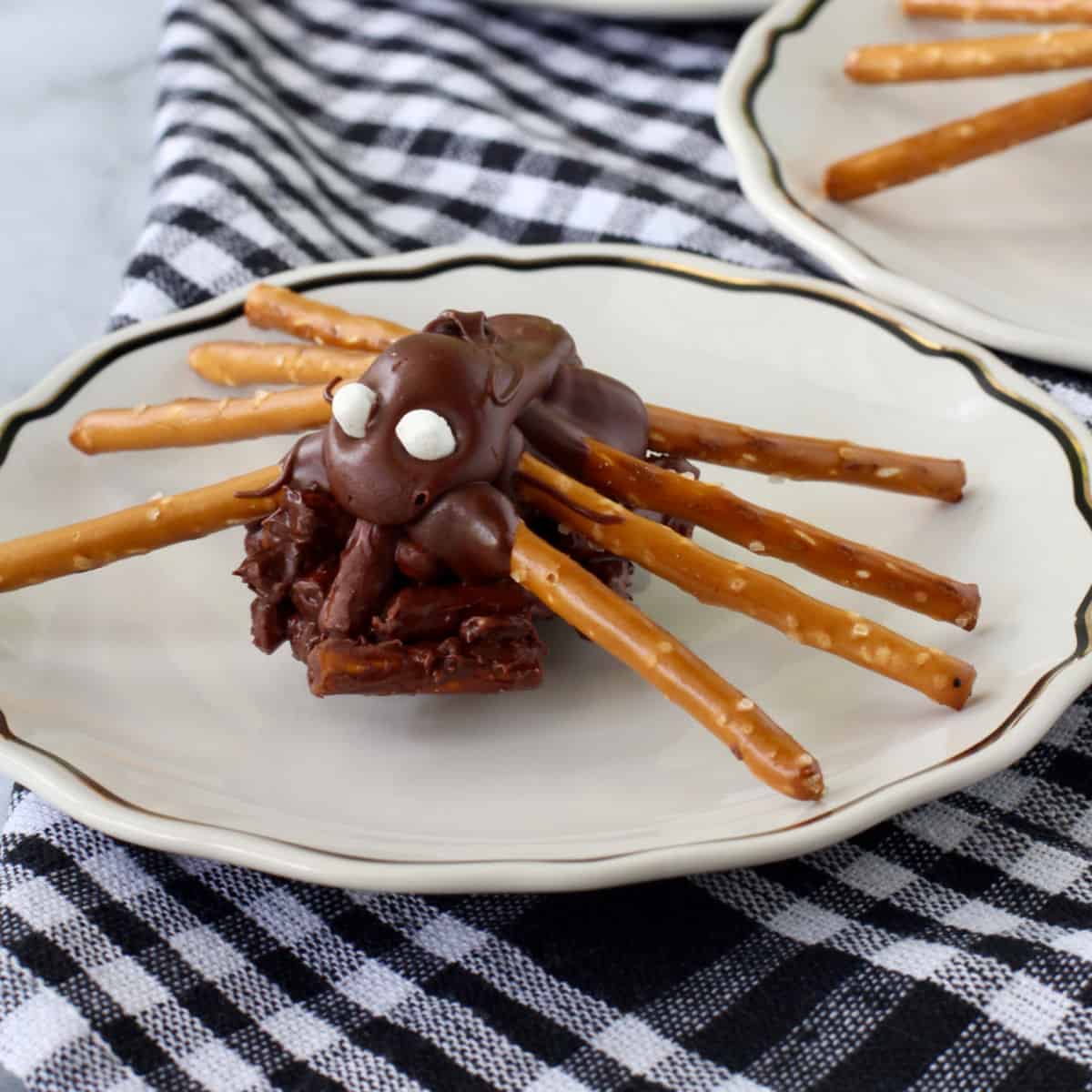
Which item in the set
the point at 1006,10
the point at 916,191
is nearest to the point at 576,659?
the point at 916,191

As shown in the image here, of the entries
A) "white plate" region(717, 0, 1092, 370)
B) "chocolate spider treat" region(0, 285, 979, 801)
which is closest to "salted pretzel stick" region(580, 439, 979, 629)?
"chocolate spider treat" region(0, 285, 979, 801)

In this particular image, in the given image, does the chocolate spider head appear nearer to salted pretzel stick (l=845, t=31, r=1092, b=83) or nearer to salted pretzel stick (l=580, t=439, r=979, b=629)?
salted pretzel stick (l=580, t=439, r=979, b=629)

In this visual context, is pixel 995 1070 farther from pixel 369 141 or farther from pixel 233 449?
pixel 369 141

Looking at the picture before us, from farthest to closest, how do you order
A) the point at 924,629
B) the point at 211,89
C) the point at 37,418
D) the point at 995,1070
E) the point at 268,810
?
1. the point at 211,89
2. the point at 37,418
3. the point at 924,629
4. the point at 268,810
5. the point at 995,1070

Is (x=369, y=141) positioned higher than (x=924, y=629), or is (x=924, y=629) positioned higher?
(x=369, y=141)

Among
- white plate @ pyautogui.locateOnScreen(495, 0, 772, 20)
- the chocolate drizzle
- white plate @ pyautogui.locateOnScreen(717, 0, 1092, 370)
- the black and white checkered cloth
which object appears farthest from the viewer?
white plate @ pyautogui.locateOnScreen(495, 0, 772, 20)

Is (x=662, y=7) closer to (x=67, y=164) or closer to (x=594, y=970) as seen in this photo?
(x=67, y=164)

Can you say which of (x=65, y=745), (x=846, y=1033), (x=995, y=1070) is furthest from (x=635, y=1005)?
(x=65, y=745)
